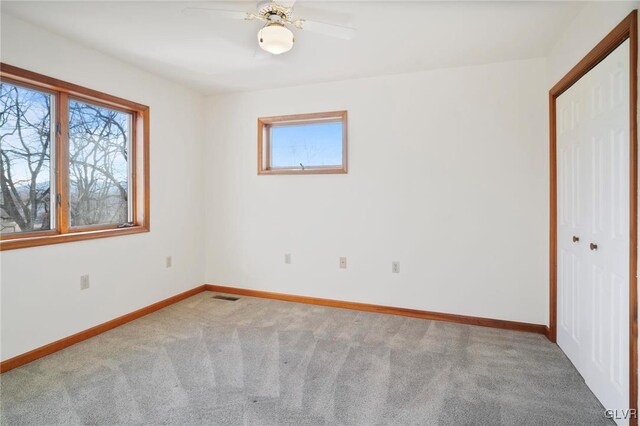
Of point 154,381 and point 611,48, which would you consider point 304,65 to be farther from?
point 154,381

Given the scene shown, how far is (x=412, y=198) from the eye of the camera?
336 centimetres

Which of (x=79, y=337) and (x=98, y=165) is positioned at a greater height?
(x=98, y=165)

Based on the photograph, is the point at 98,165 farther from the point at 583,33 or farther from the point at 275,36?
the point at 583,33

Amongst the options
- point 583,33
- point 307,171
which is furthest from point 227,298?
point 583,33

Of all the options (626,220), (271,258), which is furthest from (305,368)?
(626,220)

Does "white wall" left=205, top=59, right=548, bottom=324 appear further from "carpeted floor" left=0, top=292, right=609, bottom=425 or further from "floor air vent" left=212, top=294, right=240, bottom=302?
"carpeted floor" left=0, top=292, right=609, bottom=425

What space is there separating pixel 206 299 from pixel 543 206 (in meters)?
3.53

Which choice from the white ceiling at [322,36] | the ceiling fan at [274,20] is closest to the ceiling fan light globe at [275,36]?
the ceiling fan at [274,20]

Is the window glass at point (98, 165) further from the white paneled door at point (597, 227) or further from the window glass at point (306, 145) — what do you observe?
the white paneled door at point (597, 227)

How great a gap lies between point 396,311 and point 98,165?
3134mm

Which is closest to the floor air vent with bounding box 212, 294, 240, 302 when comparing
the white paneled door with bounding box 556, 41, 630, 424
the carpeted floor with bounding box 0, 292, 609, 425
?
the carpeted floor with bounding box 0, 292, 609, 425

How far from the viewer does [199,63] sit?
10.2ft

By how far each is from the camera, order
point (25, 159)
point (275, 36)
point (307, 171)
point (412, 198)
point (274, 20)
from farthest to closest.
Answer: point (307, 171) → point (412, 198) → point (25, 159) → point (274, 20) → point (275, 36)

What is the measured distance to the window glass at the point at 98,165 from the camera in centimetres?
288
